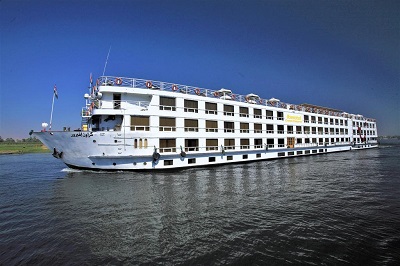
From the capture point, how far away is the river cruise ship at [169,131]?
2216cm

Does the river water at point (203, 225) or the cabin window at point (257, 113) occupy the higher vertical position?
the cabin window at point (257, 113)

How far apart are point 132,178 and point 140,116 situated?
7571 mm

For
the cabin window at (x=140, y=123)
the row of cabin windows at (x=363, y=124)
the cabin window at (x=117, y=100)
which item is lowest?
the cabin window at (x=140, y=123)

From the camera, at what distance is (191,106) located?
28422 millimetres

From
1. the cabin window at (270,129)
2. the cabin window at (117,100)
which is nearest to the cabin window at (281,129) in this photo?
the cabin window at (270,129)

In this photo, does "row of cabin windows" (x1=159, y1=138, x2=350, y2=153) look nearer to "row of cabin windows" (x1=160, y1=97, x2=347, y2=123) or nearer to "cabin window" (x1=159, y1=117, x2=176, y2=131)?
"cabin window" (x1=159, y1=117, x2=176, y2=131)

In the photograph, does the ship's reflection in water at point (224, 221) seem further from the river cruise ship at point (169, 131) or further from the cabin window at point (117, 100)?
the cabin window at point (117, 100)

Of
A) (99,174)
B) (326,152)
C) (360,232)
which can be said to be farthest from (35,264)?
(326,152)

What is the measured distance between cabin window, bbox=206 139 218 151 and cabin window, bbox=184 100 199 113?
15.3ft

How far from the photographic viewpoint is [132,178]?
1984 centimetres

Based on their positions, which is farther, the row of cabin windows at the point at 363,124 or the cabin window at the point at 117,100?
the row of cabin windows at the point at 363,124

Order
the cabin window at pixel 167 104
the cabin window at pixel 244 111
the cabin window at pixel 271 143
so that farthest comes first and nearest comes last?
the cabin window at pixel 271 143
the cabin window at pixel 244 111
the cabin window at pixel 167 104

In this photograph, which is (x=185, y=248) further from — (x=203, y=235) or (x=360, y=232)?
(x=360, y=232)

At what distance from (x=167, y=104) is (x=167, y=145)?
5.21 m
